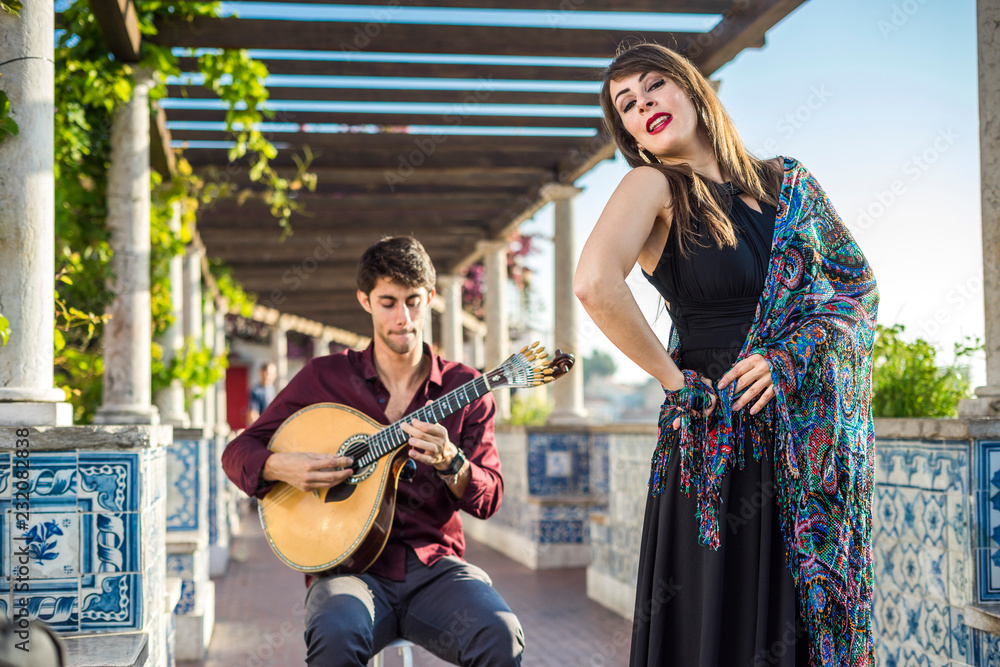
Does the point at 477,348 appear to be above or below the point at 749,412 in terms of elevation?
above

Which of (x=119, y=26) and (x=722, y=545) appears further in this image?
(x=119, y=26)

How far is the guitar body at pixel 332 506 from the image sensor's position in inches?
97.2

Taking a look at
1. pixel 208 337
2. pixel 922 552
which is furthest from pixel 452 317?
pixel 922 552

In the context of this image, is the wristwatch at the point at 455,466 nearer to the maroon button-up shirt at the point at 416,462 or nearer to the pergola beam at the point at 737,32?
the maroon button-up shirt at the point at 416,462

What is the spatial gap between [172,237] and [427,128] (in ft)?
7.13

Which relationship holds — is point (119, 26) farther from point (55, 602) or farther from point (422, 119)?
point (55, 602)

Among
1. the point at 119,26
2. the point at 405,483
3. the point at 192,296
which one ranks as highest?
the point at 119,26

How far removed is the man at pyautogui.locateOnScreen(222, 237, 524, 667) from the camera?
2.31 m

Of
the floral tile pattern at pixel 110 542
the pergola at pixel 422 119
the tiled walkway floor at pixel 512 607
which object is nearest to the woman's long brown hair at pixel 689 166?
the pergola at pixel 422 119

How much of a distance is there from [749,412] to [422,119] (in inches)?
208

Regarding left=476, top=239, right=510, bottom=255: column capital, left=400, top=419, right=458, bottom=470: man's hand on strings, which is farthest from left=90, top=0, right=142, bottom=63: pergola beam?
left=476, top=239, right=510, bottom=255: column capital

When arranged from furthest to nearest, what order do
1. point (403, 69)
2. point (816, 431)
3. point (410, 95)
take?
point (410, 95)
point (403, 69)
point (816, 431)

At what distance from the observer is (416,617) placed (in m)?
2.45

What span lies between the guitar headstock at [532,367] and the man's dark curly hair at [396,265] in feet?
1.57
